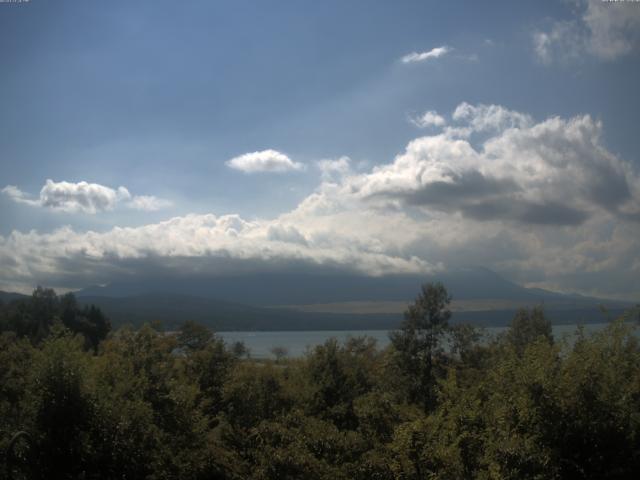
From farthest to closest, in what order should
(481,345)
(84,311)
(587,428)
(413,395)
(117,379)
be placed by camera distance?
(84,311), (481,345), (413,395), (117,379), (587,428)

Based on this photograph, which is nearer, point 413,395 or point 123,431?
point 123,431

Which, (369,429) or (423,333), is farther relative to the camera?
(423,333)

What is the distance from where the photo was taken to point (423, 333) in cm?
3484

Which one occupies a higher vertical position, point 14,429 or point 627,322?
A: point 627,322

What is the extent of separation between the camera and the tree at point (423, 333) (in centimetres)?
3419

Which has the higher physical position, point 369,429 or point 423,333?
point 423,333

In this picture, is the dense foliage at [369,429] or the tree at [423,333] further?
the tree at [423,333]

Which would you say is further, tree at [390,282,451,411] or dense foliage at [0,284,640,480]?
tree at [390,282,451,411]

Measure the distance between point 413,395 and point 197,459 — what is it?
1683 centimetres

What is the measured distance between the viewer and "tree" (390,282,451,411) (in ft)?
Answer: 112

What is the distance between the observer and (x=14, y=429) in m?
16.9

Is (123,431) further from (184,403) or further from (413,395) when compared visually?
(413,395)

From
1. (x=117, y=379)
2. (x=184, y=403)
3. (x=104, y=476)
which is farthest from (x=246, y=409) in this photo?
Answer: (x=104, y=476)

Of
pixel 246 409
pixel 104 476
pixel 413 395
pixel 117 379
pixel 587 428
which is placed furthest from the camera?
pixel 413 395
